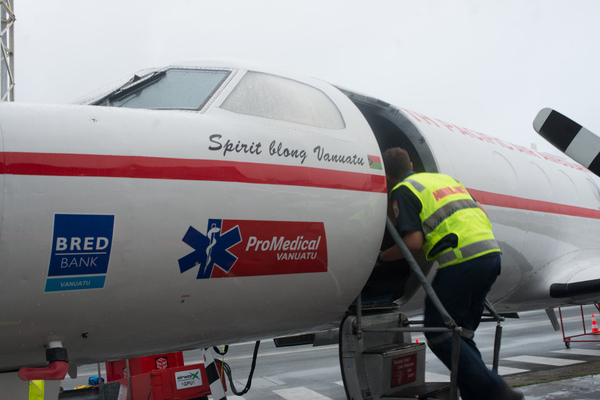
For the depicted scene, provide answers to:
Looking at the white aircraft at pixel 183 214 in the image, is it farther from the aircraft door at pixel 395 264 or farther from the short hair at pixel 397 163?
the short hair at pixel 397 163

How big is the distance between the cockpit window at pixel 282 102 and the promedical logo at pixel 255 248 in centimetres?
79

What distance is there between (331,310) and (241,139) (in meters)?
1.44

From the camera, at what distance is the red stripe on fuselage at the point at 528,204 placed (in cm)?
526

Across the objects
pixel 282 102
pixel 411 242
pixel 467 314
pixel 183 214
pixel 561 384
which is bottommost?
pixel 561 384

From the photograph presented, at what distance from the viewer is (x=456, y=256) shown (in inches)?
Result: 151

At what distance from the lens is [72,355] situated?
3137 millimetres

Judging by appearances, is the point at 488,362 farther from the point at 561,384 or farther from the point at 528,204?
the point at 528,204

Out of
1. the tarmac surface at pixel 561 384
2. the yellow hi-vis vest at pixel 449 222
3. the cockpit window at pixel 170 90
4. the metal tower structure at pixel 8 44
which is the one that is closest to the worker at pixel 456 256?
the yellow hi-vis vest at pixel 449 222

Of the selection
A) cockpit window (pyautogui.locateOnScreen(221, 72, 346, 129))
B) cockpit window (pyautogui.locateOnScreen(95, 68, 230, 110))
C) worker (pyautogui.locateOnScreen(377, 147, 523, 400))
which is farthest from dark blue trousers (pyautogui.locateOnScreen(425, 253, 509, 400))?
cockpit window (pyautogui.locateOnScreen(95, 68, 230, 110))

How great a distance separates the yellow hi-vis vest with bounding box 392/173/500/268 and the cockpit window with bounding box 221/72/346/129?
0.76 meters

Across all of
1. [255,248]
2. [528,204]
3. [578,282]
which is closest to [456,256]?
[255,248]

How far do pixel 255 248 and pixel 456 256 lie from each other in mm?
1414

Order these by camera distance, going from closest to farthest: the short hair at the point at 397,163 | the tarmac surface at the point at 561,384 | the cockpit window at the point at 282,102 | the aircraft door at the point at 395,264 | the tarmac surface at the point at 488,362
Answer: the cockpit window at the point at 282,102, the short hair at the point at 397,163, the aircraft door at the point at 395,264, the tarmac surface at the point at 561,384, the tarmac surface at the point at 488,362

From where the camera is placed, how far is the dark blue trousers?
3729mm
